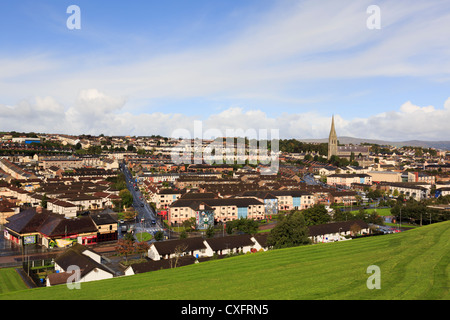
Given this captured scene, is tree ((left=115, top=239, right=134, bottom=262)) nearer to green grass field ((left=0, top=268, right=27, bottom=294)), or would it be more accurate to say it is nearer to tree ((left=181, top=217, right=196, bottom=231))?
green grass field ((left=0, top=268, right=27, bottom=294))

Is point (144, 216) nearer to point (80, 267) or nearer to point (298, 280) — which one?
point (80, 267)

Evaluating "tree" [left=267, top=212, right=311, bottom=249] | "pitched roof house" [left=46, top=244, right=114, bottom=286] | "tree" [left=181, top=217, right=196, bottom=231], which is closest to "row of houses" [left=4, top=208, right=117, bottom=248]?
"pitched roof house" [left=46, top=244, right=114, bottom=286]

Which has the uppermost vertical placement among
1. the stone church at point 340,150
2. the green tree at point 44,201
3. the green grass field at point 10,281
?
the stone church at point 340,150

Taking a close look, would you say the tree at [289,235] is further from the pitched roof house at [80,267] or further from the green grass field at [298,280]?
the pitched roof house at [80,267]

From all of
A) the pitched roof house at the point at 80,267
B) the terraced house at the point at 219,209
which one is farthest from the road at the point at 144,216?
the pitched roof house at the point at 80,267

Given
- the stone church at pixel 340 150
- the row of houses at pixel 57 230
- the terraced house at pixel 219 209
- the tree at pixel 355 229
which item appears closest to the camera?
the row of houses at pixel 57 230
